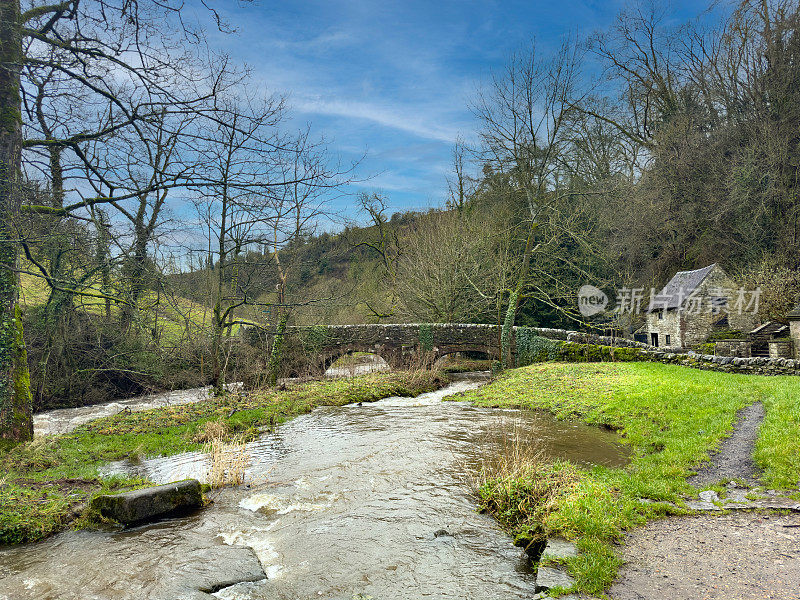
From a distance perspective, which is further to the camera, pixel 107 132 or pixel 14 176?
pixel 14 176

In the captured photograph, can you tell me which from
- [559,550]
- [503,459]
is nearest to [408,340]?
[503,459]

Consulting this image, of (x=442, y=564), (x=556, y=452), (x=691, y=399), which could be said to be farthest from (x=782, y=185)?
(x=442, y=564)

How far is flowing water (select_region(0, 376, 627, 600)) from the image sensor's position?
486cm

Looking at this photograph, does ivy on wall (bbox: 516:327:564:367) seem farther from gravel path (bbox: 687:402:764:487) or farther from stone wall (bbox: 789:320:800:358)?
gravel path (bbox: 687:402:764:487)

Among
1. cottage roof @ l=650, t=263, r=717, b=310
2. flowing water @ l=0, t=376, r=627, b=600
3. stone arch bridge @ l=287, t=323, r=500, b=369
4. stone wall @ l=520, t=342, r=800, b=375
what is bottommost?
flowing water @ l=0, t=376, r=627, b=600

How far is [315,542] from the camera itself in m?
5.88

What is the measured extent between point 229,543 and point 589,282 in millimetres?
26490

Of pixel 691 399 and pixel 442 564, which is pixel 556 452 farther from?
pixel 442 564

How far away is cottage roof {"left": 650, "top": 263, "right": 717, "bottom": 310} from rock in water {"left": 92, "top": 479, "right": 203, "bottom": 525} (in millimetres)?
23847

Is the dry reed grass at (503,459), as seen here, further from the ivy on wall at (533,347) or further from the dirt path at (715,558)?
the ivy on wall at (533,347)

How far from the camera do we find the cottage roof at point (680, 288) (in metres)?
23.6

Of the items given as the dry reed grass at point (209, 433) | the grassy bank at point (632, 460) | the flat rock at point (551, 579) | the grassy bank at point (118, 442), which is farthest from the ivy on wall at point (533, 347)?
the flat rock at point (551, 579)

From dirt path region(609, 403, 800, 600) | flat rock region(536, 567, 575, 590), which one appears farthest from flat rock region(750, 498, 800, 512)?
flat rock region(536, 567, 575, 590)

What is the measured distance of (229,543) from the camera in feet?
19.2
